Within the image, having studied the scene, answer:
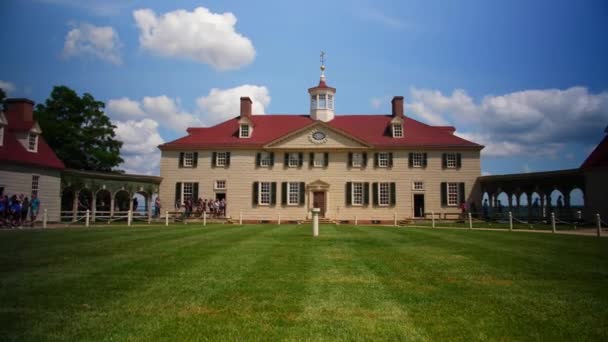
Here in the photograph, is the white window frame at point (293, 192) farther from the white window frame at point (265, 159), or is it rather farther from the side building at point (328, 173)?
the white window frame at point (265, 159)

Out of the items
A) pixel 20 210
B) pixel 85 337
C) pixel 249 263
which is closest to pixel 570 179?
pixel 249 263

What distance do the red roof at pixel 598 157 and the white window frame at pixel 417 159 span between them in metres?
11.6

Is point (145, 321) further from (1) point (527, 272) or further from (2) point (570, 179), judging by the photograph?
(2) point (570, 179)

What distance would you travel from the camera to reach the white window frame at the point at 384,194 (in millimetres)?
35438

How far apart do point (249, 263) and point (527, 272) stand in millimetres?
5607

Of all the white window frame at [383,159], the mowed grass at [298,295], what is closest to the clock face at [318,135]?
→ the white window frame at [383,159]

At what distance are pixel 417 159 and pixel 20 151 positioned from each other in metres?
29.6

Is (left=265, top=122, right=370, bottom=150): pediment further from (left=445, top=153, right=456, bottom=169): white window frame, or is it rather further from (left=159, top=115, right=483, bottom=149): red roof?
(left=445, top=153, right=456, bottom=169): white window frame

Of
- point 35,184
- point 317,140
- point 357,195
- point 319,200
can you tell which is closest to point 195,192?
point 319,200

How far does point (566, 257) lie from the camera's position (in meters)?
10.2

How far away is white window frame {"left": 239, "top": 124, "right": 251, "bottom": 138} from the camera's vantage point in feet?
123

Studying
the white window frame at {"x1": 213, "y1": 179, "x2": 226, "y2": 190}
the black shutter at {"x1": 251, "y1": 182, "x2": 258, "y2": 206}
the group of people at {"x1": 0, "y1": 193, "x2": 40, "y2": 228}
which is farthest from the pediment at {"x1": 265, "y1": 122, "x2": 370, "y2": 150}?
the group of people at {"x1": 0, "y1": 193, "x2": 40, "y2": 228}

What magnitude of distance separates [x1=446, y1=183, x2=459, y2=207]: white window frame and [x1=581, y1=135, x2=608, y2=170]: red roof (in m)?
9.63

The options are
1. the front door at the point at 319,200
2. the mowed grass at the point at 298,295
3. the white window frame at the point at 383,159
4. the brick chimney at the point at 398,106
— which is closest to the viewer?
the mowed grass at the point at 298,295
